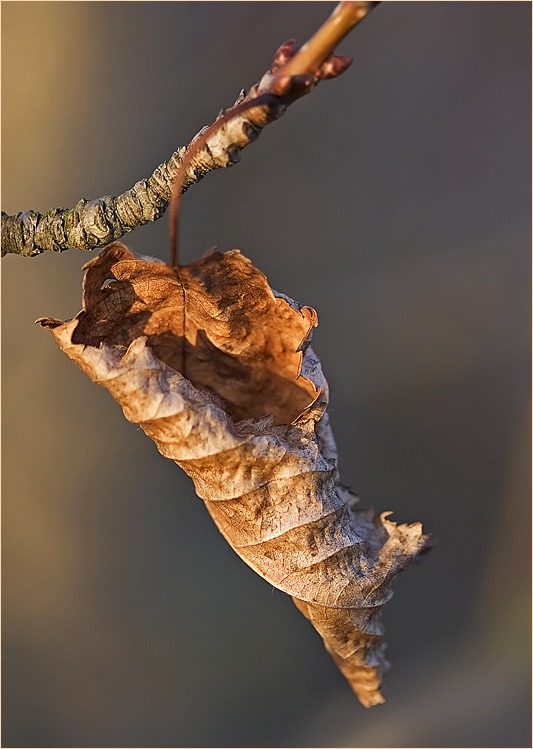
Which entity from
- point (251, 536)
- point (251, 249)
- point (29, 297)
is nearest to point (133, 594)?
point (29, 297)

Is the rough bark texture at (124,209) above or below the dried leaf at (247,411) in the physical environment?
above

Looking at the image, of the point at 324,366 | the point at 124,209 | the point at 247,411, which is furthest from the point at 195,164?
the point at 324,366

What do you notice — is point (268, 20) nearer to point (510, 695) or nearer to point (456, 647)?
point (456, 647)

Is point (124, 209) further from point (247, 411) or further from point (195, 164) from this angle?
point (247, 411)

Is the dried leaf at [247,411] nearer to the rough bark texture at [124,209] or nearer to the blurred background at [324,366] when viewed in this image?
the rough bark texture at [124,209]

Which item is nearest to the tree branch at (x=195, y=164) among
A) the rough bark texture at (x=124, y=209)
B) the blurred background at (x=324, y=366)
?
the rough bark texture at (x=124, y=209)

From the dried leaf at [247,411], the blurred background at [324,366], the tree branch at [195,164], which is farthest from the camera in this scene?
the blurred background at [324,366]

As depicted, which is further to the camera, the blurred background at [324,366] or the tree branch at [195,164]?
the blurred background at [324,366]
